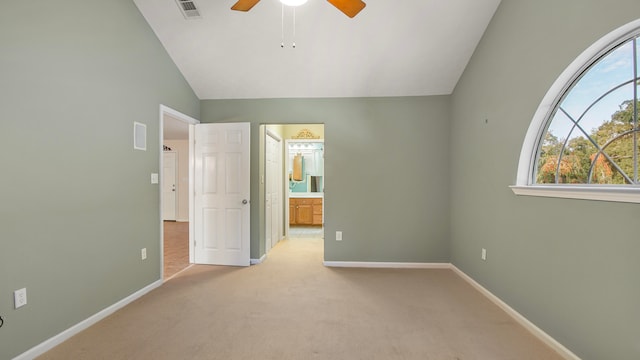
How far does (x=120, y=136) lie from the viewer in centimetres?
270

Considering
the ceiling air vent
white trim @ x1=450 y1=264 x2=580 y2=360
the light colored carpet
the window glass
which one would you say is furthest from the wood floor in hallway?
the window glass

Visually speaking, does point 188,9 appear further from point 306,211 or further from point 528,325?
point 306,211

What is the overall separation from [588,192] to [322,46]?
2.80 m

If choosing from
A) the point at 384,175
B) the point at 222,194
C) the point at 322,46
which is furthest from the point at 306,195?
the point at 322,46

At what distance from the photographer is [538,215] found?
2.26 m

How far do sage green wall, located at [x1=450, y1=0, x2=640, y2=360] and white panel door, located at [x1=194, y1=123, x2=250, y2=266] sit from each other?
2888mm

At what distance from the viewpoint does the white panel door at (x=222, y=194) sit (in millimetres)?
3943

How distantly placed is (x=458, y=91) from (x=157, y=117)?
145 inches

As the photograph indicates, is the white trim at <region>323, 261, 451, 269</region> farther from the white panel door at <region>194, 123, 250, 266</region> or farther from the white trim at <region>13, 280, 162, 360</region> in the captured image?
the white trim at <region>13, 280, 162, 360</region>

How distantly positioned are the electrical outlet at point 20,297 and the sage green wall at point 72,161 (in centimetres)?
3

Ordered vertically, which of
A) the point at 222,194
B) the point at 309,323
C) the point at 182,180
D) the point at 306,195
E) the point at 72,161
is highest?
the point at 72,161

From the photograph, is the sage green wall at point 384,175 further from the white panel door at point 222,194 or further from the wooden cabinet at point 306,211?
the wooden cabinet at point 306,211

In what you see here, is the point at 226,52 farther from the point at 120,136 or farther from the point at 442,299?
the point at 442,299

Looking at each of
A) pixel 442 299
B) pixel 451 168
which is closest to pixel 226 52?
pixel 451 168
